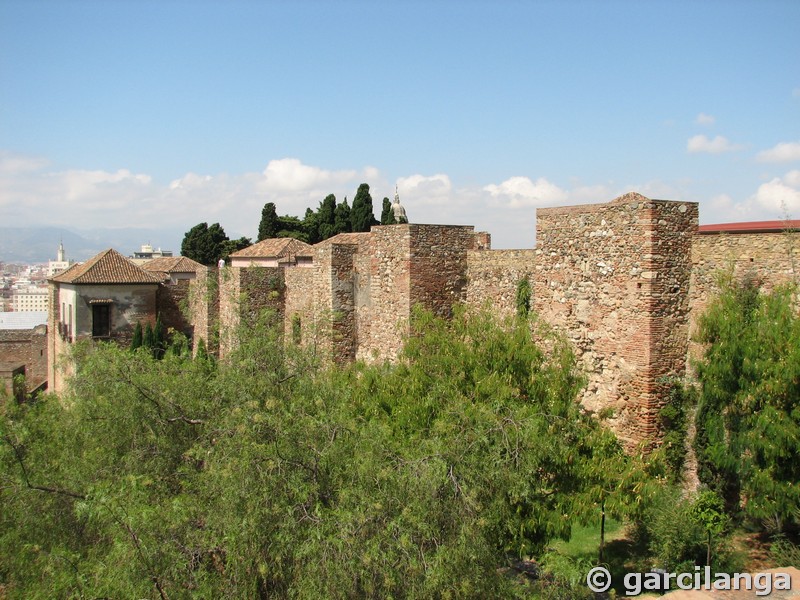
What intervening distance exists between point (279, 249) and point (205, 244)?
26833 millimetres

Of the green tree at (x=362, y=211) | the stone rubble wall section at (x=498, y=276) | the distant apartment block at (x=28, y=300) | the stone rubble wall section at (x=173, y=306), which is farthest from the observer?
the distant apartment block at (x=28, y=300)

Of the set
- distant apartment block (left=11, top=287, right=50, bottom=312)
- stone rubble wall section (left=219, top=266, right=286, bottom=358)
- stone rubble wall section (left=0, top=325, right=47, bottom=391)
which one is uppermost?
stone rubble wall section (left=219, top=266, right=286, bottom=358)

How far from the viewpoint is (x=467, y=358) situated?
972cm

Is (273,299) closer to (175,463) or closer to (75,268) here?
(175,463)

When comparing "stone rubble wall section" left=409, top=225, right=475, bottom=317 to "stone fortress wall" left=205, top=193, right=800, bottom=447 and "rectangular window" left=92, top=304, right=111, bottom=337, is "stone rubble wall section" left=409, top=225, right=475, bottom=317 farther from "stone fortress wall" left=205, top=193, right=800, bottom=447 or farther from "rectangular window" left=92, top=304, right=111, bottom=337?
"rectangular window" left=92, top=304, right=111, bottom=337

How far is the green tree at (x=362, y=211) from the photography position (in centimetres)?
5009

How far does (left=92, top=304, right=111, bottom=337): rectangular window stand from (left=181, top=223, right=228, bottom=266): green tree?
3059 cm

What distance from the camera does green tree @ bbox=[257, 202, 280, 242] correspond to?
175 ft

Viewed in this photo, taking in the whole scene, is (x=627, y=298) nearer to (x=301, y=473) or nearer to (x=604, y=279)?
(x=604, y=279)

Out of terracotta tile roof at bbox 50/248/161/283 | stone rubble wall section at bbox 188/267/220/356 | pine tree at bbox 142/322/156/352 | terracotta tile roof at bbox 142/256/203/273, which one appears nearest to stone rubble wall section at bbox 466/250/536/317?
stone rubble wall section at bbox 188/267/220/356

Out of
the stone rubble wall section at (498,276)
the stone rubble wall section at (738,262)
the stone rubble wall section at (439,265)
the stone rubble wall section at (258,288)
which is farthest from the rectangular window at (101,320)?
the stone rubble wall section at (738,262)

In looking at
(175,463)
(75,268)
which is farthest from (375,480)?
(75,268)

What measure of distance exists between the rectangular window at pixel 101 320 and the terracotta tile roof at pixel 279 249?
330 inches

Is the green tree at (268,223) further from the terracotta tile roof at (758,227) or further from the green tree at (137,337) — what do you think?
the terracotta tile roof at (758,227)
